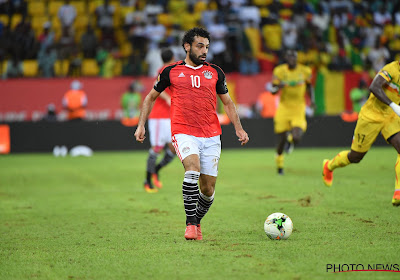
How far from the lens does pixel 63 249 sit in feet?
22.7

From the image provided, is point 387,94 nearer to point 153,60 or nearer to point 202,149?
point 202,149

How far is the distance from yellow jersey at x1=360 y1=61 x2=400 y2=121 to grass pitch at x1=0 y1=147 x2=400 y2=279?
1.39 meters

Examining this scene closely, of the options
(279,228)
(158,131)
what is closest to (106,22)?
(158,131)

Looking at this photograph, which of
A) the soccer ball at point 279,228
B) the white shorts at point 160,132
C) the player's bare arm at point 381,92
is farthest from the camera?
the white shorts at point 160,132

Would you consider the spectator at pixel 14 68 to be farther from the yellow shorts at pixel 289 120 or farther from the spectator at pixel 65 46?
the yellow shorts at pixel 289 120

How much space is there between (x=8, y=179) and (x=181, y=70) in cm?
891

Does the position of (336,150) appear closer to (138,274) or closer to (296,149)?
(296,149)

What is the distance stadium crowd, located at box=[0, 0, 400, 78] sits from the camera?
957 inches

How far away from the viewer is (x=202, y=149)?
24.3 feet

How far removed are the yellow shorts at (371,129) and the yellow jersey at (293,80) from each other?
501 cm

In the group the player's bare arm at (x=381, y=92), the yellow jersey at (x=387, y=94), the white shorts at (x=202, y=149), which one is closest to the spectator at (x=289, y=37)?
the yellow jersey at (x=387, y=94)

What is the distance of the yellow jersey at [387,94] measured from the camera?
916cm

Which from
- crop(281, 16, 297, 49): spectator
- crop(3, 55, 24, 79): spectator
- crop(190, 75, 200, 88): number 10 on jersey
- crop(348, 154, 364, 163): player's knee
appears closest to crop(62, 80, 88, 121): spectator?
crop(3, 55, 24, 79): spectator

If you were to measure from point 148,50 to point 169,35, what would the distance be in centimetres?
129
